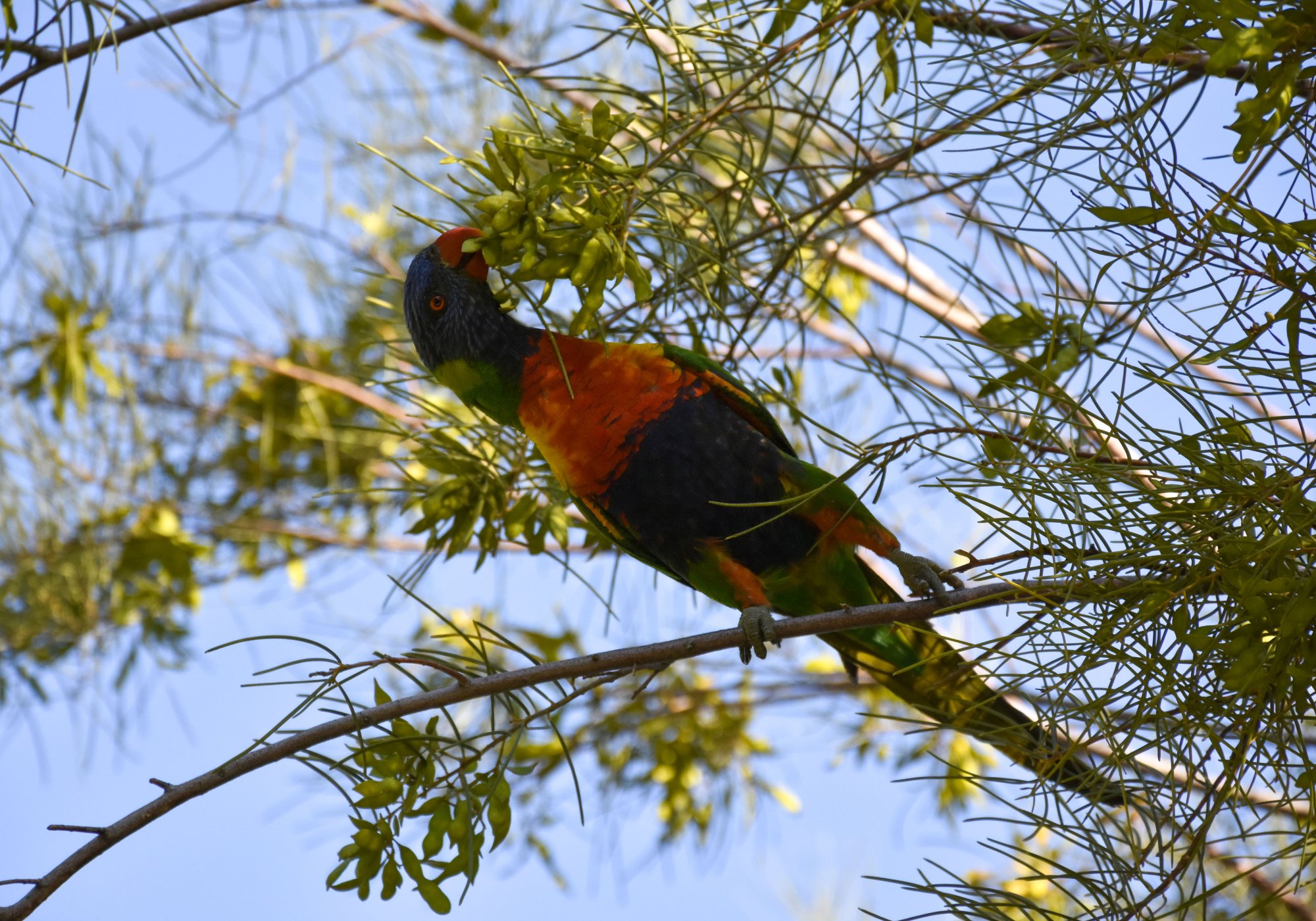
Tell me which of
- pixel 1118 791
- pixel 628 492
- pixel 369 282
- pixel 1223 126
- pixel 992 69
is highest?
pixel 369 282

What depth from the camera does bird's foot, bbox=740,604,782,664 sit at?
57.1 inches

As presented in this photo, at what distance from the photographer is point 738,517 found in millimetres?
1688

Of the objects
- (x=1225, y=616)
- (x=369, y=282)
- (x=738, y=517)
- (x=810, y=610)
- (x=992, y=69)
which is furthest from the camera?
(x=369, y=282)

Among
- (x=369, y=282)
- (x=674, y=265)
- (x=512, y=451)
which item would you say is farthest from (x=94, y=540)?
(x=674, y=265)

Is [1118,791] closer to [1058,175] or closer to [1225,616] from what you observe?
[1225,616]

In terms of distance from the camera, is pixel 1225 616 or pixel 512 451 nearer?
pixel 1225 616

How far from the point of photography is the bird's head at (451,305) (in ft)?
5.40

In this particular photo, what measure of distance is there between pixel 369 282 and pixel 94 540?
1098mm

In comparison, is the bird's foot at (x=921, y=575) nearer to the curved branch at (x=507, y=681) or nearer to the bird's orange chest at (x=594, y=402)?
the curved branch at (x=507, y=681)

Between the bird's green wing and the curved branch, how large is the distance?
48cm

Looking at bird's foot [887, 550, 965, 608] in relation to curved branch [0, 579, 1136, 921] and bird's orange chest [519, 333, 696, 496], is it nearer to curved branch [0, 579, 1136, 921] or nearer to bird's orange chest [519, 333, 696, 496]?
curved branch [0, 579, 1136, 921]

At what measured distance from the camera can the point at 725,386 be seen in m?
1.72

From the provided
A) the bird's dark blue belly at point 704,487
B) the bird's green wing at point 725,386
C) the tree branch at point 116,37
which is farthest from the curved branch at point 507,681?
the tree branch at point 116,37

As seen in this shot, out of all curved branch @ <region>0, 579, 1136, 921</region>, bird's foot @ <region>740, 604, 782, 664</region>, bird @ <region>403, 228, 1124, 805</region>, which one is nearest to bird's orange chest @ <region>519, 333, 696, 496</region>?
bird @ <region>403, 228, 1124, 805</region>
